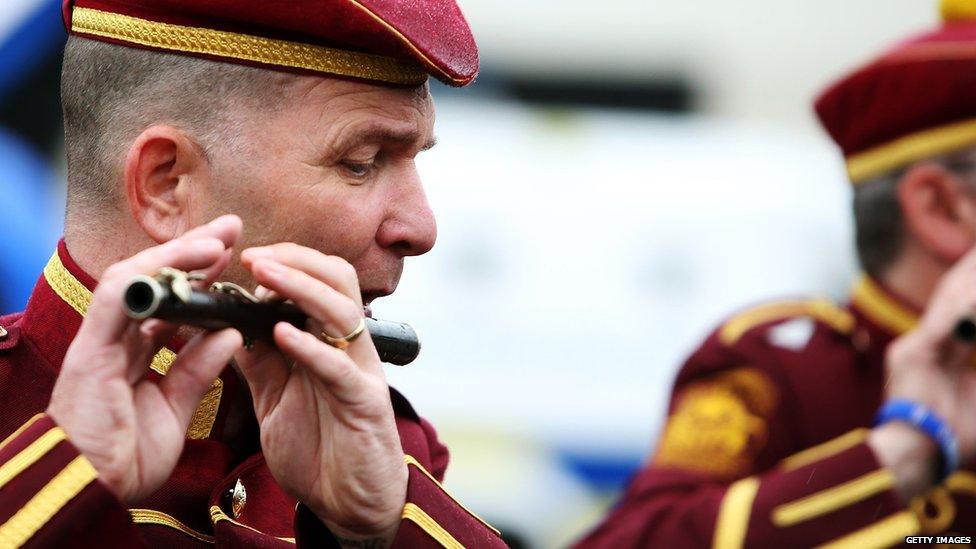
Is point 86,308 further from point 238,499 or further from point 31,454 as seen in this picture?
point 31,454

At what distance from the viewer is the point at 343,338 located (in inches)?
96.1

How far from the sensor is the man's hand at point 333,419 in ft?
7.95

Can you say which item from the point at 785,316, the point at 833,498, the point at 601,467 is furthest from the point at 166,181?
the point at 601,467

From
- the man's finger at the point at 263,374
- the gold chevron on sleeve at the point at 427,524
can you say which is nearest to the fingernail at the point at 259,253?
the man's finger at the point at 263,374

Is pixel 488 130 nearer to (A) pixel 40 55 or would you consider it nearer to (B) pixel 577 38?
(B) pixel 577 38

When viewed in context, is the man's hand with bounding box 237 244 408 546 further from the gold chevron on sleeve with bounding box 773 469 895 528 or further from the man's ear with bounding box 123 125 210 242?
the gold chevron on sleeve with bounding box 773 469 895 528

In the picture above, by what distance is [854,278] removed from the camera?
7.36 meters

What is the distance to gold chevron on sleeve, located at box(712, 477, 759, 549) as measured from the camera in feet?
13.0

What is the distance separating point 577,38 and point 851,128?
278cm

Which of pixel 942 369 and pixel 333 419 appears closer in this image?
pixel 333 419

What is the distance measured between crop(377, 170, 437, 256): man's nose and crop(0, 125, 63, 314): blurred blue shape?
14.0ft

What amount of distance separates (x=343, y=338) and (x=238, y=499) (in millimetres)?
430

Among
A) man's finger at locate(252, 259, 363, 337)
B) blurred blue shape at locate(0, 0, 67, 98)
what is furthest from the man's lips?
blurred blue shape at locate(0, 0, 67, 98)

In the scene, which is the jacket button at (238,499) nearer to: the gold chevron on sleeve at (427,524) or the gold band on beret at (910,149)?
the gold chevron on sleeve at (427,524)
